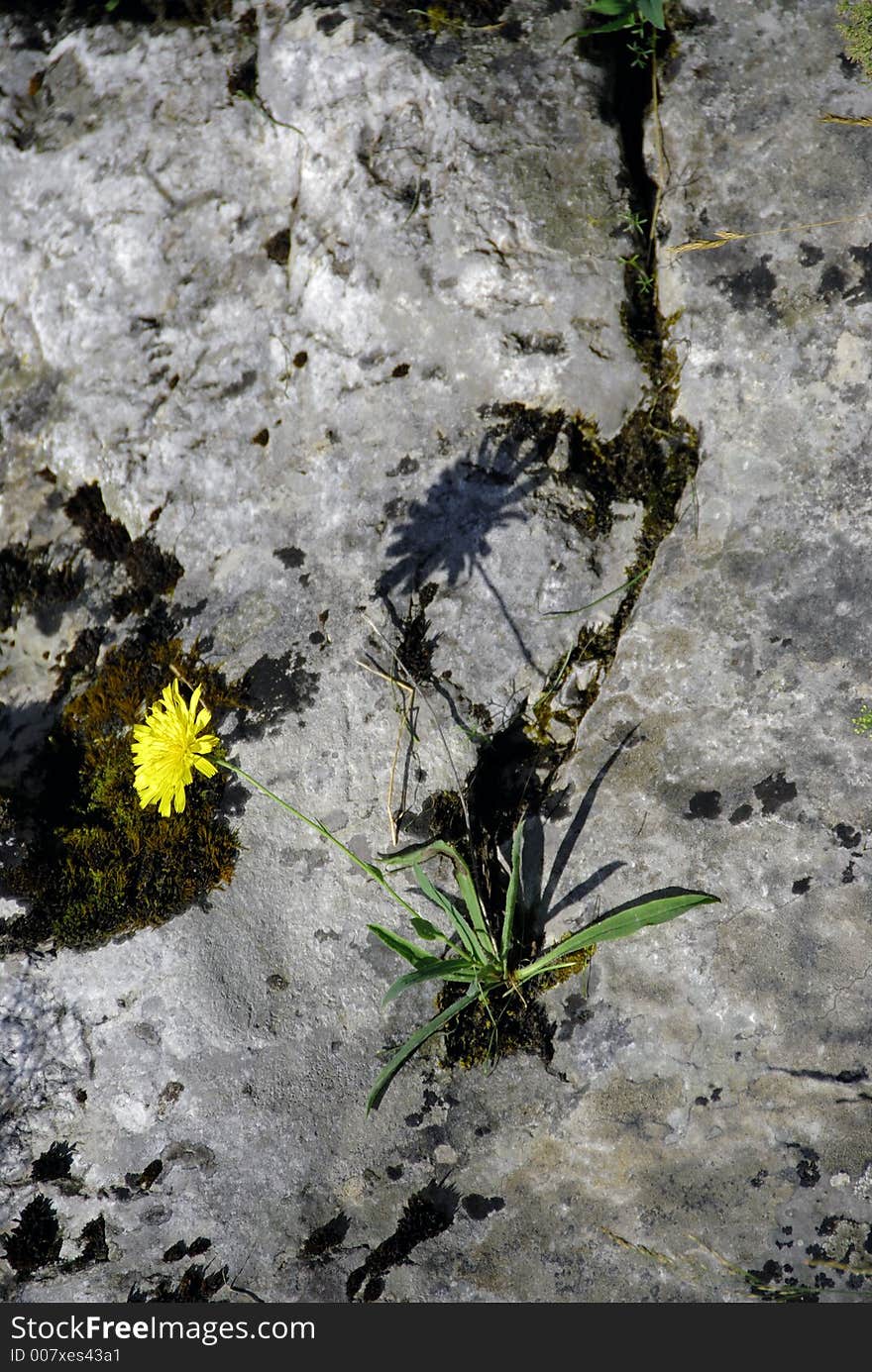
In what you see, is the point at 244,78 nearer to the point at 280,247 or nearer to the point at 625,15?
the point at 280,247

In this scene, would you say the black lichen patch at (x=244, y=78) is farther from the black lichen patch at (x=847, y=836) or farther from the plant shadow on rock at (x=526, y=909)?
the black lichen patch at (x=847, y=836)

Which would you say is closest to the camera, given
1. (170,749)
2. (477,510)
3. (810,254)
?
(170,749)

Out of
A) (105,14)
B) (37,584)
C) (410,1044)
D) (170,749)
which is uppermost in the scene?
(105,14)

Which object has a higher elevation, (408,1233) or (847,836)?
(847,836)

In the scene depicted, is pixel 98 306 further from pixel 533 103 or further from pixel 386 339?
pixel 533 103

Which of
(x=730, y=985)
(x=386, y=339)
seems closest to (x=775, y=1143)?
(x=730, y=985)

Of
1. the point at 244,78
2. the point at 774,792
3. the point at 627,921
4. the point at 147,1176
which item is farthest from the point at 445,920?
the point at 244,78

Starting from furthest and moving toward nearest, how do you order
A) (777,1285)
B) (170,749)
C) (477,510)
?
(477,510), (170,749), (777,1285)

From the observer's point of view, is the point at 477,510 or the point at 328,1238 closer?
the point at 328,1238
